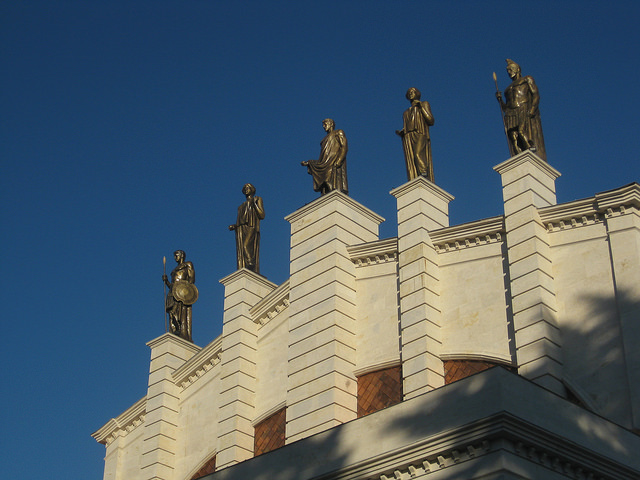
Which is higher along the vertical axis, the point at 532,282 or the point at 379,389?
the point at 532,282

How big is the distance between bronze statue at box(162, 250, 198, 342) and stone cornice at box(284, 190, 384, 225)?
6067mm

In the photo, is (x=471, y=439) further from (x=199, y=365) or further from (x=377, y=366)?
(x=199, y=365)

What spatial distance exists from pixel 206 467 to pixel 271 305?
575 cm

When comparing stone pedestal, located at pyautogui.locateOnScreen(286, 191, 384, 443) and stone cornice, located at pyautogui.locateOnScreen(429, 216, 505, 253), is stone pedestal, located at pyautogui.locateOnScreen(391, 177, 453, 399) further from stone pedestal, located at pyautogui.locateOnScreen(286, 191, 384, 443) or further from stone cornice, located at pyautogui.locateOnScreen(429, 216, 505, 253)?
stone pedestal, located at pyautogui.locateOnScreen(286, 191, 384, 443)

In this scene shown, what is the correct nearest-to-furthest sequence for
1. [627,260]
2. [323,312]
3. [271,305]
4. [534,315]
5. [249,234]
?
[627,260], [534,315], [323,312], [271,305], [249,234]

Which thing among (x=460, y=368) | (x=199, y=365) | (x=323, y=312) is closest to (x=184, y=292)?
(x=199, y=365)

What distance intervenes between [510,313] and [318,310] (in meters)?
6.27

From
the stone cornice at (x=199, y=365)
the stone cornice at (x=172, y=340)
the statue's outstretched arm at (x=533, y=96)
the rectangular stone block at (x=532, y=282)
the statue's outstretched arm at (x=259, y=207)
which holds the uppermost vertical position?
the statue's outstretched arm at (x=259, y=207)

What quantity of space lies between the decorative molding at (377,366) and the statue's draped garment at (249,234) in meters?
7.11

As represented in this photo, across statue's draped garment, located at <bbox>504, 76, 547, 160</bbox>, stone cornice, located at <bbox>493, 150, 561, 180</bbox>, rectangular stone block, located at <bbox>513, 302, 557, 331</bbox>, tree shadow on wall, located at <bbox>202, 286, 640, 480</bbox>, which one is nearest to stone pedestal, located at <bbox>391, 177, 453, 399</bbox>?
stone cornice, located at <bbox>493, 150, 561, 180</bbox>

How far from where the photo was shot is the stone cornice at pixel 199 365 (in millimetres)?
34438

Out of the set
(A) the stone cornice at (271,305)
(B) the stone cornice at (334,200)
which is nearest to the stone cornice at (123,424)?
(A) the stone cornice at (271,305)

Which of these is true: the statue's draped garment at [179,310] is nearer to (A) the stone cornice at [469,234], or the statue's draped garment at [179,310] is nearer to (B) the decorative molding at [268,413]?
(B) the decorative molding at [268,413]

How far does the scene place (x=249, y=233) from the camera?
3519 centimetres
